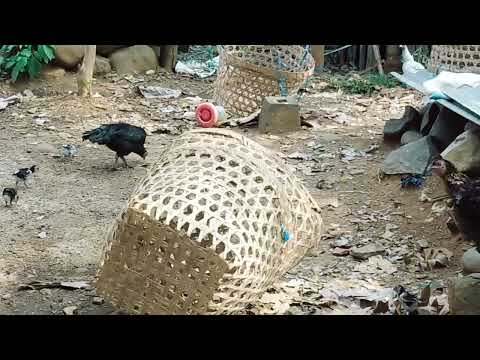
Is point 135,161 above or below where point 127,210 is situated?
below

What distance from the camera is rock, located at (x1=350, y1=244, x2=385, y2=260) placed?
12.6 feet

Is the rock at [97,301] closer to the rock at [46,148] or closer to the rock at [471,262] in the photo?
the rock at [471,262]

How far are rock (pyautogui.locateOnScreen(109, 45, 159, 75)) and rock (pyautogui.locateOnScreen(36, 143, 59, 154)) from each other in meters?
2.59

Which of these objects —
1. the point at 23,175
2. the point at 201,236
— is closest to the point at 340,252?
the point at 201,236

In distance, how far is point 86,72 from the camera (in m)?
→ 6.73

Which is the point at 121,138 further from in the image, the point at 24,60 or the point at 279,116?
the point at 24,60

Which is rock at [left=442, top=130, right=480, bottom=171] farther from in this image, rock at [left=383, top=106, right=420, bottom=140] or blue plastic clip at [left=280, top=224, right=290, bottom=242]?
blue plastic clip at [left=280, top=224, right=290, bottom=242]

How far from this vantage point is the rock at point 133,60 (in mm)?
8211

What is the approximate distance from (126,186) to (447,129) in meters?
2.35

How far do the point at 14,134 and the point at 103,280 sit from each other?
3776 millimetres
